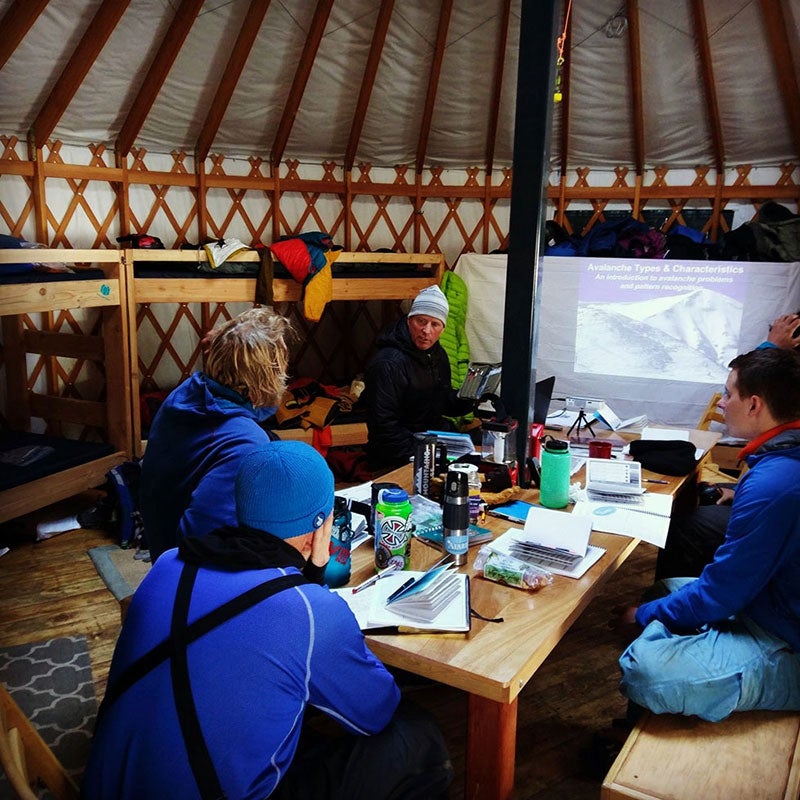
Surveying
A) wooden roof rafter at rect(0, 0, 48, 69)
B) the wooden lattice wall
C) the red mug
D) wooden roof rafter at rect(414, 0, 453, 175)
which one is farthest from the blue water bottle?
wooden roof rafter at rect(414, 0, 453, 175)

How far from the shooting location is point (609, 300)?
16.1 feet

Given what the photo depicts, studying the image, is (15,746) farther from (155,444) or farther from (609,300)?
(609,300)

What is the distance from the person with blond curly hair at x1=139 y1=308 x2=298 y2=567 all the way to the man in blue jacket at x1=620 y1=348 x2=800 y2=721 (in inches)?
40.2

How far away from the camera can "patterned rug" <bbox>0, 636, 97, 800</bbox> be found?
2061 millimetres

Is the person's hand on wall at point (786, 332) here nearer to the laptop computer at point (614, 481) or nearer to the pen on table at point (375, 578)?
the laptop computer at point (614, 481)

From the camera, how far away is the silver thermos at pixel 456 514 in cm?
170

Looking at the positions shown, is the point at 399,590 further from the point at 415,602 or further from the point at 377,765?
the point at 377,765

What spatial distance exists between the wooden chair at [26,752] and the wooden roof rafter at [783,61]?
465cm

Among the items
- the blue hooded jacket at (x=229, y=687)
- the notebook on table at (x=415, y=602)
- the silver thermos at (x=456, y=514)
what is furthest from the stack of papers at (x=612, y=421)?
the blue hooded jacket at (x=229, y=687)

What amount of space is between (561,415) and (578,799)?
161 cm

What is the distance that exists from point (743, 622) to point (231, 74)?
158 inches

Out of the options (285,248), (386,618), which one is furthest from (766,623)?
(285,248)

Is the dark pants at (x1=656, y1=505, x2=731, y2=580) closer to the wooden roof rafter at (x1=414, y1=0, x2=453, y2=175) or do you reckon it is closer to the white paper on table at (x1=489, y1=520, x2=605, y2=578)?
the white paper on table at (x1=489, y1=520, x2=605, y2=578)

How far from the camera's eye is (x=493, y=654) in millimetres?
1368
